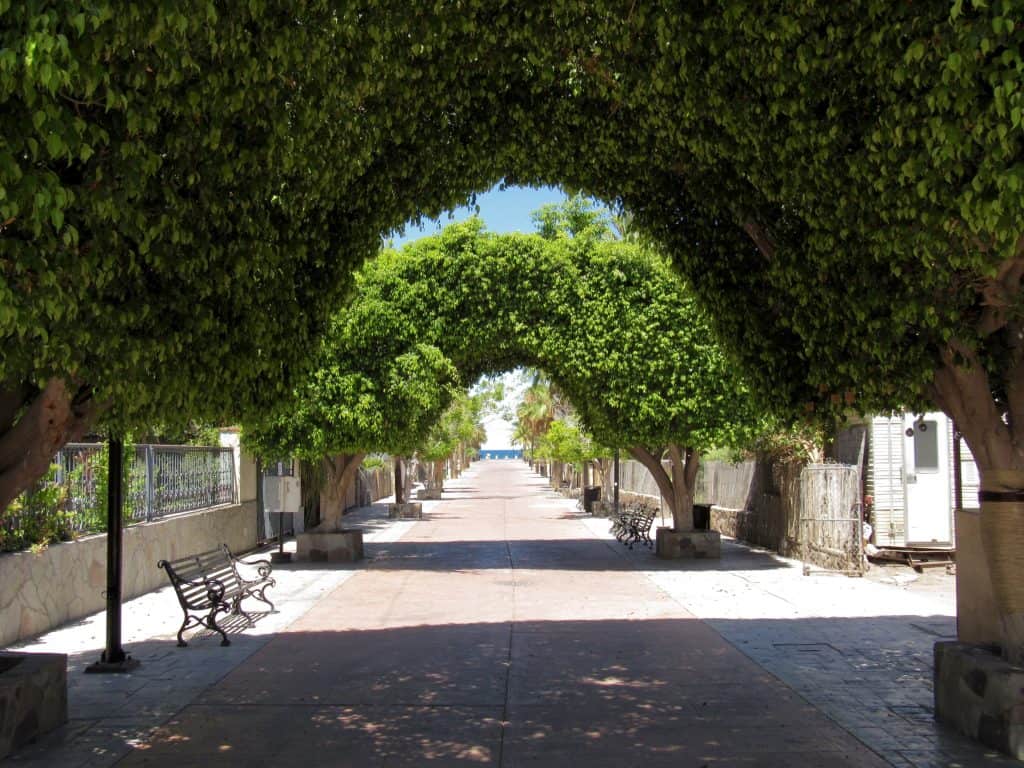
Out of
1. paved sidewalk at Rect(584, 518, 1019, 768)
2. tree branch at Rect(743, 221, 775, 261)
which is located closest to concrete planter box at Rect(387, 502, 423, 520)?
paved sidewalk at Rect(584, 518, 1019, 768)

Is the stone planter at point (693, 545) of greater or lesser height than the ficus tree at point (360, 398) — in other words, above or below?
below

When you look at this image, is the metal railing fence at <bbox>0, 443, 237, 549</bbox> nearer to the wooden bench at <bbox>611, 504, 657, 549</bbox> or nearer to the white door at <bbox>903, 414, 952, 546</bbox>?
the wooden bench at <bbox>611, 504, 657, 549</bbox>

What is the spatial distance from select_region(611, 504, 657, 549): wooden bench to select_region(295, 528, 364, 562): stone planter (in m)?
6.20

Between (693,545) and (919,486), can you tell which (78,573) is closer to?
(693,545)

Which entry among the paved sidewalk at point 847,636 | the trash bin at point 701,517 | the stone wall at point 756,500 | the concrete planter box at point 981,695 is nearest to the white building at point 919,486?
the paved sidewalk at point 847,636

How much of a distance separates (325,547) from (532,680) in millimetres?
11146

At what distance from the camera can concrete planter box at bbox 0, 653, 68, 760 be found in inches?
251

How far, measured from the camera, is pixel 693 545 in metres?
18.8

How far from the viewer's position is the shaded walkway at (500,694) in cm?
646

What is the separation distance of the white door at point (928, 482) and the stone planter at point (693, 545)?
4030mm

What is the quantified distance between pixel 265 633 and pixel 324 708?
369 centimetres

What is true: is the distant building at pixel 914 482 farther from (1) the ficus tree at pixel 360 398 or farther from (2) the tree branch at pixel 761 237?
(2) the tree branch at pixel 761 237

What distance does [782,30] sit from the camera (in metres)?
5.50

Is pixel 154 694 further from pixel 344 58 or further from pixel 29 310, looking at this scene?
pixel 344 58
